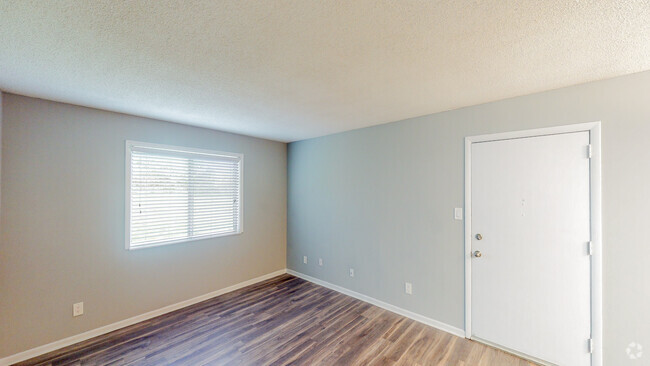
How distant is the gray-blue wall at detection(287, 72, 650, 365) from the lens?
6.24 feet

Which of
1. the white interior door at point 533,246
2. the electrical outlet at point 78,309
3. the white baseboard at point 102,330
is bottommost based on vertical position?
the white baseboard at point 102,330

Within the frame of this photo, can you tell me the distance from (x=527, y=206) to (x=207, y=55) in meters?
2.92

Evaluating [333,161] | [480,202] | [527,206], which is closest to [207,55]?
[333,161]

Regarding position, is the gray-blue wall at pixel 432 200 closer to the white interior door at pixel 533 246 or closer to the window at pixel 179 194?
the white interior door at pixel 533 246

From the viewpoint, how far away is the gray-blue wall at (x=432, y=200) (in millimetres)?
1902

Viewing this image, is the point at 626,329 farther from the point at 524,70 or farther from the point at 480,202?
the point at 524,70

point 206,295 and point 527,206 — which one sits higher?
point 527,206

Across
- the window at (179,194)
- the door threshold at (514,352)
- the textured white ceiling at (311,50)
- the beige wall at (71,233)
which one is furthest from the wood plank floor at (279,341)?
the textured white ceiling at (311,50)

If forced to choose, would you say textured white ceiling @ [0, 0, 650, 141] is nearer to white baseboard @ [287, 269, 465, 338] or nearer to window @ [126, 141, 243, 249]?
window @ [126, 141, 243, 249]

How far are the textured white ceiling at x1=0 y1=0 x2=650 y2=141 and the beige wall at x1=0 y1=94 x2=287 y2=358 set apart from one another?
1.12 feet

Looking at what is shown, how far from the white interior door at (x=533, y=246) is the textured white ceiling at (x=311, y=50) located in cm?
61

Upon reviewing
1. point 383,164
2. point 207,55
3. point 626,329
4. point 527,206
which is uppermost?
point 207,55

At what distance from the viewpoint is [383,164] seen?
332cm

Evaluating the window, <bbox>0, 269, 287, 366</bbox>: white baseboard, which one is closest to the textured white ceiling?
the window
